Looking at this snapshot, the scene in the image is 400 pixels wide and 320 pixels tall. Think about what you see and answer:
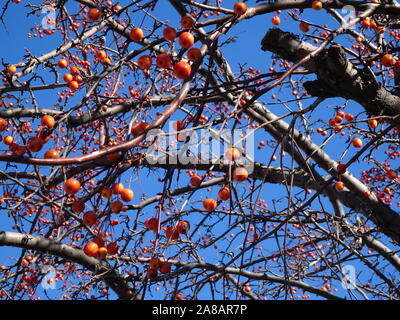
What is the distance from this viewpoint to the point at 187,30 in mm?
2111

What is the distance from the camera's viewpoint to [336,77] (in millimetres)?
2807

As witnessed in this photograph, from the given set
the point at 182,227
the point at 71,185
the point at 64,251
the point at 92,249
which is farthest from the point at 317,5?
the point at 64,251

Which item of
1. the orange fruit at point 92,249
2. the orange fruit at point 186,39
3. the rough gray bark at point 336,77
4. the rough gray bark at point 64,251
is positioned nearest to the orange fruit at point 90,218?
the orange fruit at point 92,249

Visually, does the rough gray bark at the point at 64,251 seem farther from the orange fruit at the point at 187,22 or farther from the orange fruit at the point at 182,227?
the orange fruit at the point at 187,22

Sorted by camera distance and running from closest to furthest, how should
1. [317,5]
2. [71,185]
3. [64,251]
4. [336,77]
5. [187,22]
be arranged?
1. [71,185]
2. [187,22]
3. [317,5]
4. [336,77]
5. [64,251]

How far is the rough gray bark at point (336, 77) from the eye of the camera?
2781 mm

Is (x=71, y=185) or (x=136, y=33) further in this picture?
(x=136, y=33)

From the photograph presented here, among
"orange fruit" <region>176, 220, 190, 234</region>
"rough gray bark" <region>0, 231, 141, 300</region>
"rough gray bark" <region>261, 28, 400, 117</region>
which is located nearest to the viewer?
"orange fruit" <region>176, 220, 190, 234</region>

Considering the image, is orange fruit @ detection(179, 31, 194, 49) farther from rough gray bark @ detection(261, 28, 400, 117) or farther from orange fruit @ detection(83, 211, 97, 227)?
rough gray bark @ detection(261, 28, 400, 117)

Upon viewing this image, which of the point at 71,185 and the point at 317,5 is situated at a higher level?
the point at 317,5

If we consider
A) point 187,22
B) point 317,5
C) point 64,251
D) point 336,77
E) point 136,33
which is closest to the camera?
point 187,22

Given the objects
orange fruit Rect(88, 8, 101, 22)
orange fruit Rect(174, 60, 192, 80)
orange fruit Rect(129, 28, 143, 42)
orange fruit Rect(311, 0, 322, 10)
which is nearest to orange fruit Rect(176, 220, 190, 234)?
orange fruit Rect(174, 60, 192, 80)

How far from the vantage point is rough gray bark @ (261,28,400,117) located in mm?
2781

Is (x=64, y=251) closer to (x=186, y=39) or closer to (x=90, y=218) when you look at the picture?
(x=90, y=218)
